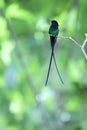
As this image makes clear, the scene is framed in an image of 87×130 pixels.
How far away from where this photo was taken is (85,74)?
2.34 metres

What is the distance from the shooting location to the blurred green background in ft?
7.47

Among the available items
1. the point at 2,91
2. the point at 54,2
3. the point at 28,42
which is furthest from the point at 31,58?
the point at 54,2

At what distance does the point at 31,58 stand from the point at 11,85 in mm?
197

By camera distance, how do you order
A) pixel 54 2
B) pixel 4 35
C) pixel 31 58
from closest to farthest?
pixel 54 2
pixel 4 35
pixel 31 58

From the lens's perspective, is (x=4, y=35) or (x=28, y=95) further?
(x=28, y=95)

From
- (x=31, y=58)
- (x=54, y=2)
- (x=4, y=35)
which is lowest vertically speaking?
(x=31, y=58)

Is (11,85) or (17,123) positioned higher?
(11,85)

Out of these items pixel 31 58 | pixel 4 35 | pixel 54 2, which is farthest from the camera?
pixel 31 58

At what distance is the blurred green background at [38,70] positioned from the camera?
228cm

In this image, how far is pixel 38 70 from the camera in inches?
101

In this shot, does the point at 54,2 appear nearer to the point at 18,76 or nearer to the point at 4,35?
the point at 4,35

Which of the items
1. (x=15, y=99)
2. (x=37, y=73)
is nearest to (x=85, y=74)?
(x=37, y=73)

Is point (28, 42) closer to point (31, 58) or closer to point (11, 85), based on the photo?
point (31, 58)

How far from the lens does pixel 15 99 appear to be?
2654 millimetres
